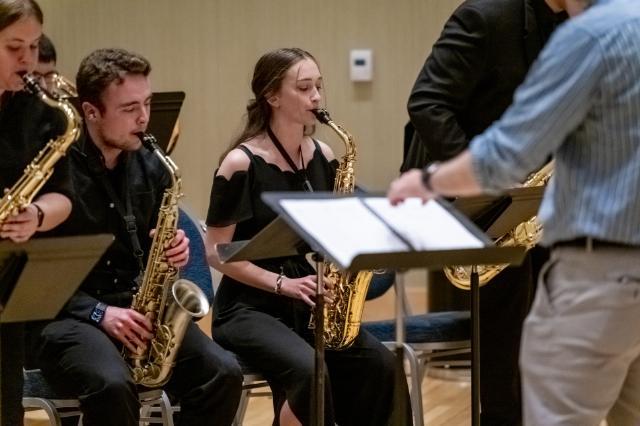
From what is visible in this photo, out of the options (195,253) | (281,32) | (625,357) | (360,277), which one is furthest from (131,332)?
(281,32)

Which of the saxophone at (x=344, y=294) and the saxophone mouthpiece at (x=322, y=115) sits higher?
the saxophone mouthpiece at (x=322, y=115)

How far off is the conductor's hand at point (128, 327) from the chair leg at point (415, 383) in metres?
0.93

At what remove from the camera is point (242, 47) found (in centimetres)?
673

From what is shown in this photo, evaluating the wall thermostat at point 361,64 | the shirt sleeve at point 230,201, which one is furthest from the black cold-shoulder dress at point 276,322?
the wall thermostat at point 361,64

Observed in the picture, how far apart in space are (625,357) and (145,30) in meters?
4.91

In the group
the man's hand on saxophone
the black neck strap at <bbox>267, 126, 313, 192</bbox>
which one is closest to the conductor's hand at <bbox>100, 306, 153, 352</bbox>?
the man's hand on saxophone

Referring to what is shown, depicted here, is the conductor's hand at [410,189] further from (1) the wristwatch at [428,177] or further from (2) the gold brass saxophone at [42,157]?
(2) the gold brass saxophone at [42,157]

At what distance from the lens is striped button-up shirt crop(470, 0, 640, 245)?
7.37ft

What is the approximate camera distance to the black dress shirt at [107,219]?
3428 mm

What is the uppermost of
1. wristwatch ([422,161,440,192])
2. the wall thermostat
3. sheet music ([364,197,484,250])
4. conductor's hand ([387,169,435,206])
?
wristwatch ([422,161,440,192])

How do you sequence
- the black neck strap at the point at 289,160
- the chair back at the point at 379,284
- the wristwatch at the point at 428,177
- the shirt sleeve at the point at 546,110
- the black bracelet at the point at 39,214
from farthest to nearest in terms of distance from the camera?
the chair back at the point at 379,284 < the black neck strap at the point at 289,160 < the black bracelet at the point at 39,214 < the wristwatch at the point at 428,177 < the shirt sleeve at the point at 546,110

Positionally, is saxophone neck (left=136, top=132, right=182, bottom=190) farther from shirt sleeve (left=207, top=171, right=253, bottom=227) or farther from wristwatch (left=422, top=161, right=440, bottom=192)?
wristwatch (left=422, top=161, right=440, bottom=192)

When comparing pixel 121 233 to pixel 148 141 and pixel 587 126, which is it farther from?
pixel 587 126

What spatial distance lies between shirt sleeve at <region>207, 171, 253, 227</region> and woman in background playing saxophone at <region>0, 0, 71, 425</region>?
2.15 feet
